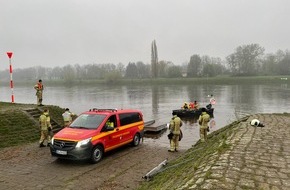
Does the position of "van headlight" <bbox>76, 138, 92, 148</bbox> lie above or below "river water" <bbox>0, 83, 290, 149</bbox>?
above

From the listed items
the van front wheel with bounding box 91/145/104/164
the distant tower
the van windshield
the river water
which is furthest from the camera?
the distant tower

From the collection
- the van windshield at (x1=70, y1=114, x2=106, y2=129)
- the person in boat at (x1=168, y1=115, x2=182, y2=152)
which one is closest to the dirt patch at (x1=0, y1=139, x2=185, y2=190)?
the person in boat at (x1=168, y1=115, x2=182, y2=152)

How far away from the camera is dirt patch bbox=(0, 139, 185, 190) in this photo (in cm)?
839

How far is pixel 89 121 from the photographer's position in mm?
11531

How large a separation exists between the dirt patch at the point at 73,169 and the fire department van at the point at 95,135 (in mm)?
466

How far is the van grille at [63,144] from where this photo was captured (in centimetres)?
1008

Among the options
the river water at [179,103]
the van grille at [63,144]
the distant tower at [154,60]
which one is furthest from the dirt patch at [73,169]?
the distant tower at [154,60]

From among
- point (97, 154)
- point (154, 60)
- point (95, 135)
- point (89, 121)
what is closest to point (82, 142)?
point (95, 135)

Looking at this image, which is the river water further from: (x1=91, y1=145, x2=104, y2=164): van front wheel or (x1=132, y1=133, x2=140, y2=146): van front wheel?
(x1=91, y1=145, x2=104, y2=164): van front wheel

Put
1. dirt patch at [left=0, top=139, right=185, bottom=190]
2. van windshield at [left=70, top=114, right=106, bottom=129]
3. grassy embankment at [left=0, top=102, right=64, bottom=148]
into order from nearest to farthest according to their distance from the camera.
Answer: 1. dirt patch at [left=0, top=139, right=185, bottom=190]
2. van windshield at [left=70, top=114, right=106, bottom=129]
3. grassy embankment at [left=0, top=102, right=64, bottom=148]

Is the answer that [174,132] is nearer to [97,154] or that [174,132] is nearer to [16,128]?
[97,154]

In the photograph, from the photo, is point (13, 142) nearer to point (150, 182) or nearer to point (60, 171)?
point (60, 171)

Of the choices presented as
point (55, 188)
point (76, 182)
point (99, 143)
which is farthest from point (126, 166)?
point (55, 188)

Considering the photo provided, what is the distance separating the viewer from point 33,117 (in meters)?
15.8
